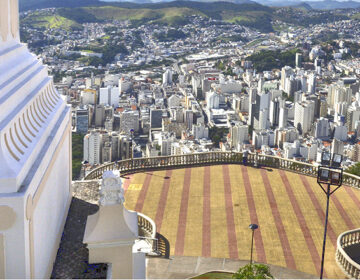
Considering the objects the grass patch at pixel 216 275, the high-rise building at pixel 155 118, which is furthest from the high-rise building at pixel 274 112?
the grass patch at pixel 216 275

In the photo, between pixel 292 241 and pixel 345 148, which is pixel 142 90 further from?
pixel 292 241

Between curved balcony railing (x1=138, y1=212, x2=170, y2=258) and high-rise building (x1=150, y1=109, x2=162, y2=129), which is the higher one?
curved balcony railing (x1=138, y1=212, x2=170, y2=258)

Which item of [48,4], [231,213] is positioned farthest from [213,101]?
[48,4]

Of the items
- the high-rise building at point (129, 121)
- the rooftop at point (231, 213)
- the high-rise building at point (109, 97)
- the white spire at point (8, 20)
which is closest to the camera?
the white spire at point (8, 20)

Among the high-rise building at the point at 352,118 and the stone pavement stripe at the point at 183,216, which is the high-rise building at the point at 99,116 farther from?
the stone pavement stripe at the point at 183,216

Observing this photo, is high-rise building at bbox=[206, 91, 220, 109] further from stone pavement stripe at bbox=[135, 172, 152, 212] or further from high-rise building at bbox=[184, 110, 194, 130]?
stone pavement stripe at bbox=[135, 172, 152, 212]

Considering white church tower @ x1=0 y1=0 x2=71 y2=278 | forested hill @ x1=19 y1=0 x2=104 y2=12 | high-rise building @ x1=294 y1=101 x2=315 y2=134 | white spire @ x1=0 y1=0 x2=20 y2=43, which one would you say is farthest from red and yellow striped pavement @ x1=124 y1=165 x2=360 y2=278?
forested hill @ x1=19 y1=0 x2=104 y2=12

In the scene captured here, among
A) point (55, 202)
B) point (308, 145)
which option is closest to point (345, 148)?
point (308, 145)
